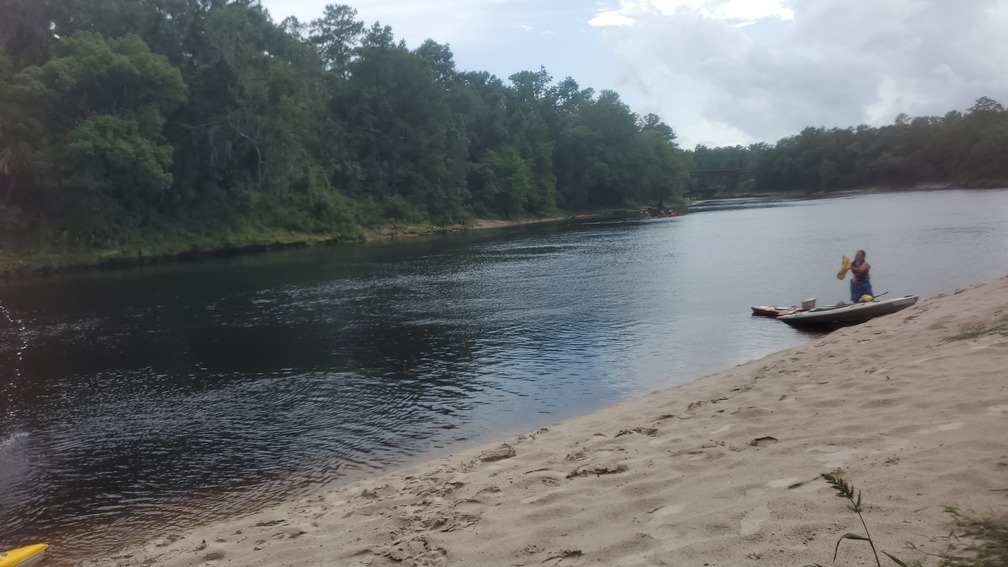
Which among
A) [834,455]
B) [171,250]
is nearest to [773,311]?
[834,455]

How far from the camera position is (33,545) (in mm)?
8461

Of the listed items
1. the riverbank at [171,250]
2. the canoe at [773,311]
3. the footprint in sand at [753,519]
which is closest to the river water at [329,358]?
the canoe at [773,311]

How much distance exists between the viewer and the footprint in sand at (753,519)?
15.8 ft

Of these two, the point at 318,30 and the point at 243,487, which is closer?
the point at 243,487

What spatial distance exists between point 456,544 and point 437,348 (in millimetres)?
13521

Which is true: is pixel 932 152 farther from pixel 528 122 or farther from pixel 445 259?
pixel 445 259

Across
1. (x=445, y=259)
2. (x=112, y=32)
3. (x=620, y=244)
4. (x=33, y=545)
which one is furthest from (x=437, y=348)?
(x=112, y=32)

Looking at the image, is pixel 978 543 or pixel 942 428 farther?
pixel 942 428

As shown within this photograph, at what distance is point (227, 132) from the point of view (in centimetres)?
5928

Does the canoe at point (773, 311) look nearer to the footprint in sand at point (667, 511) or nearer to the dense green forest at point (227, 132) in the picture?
the footprint in sand at point (667, 511)

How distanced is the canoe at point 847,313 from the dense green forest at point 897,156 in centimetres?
9201

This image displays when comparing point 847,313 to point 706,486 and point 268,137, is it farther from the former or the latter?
point 268,137

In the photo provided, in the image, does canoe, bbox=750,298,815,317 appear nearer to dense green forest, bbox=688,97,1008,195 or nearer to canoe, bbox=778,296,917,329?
canoe, bbox=778,296,917,329

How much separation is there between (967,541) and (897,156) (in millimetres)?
131486
